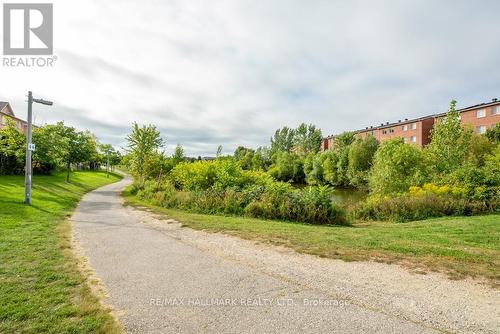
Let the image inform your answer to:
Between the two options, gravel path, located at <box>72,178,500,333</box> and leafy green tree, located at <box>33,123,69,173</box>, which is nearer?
gravel path, located at <box>72,178,500,333</box>

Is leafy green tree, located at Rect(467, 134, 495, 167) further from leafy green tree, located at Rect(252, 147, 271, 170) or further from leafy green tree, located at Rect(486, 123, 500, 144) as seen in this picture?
leafy green tree, located at Rect(252, 147, 271, 170)

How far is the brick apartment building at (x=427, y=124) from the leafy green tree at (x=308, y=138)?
11.2 metres

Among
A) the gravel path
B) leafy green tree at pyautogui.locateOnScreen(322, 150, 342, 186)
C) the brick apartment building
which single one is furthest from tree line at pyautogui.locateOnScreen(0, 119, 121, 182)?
leafy green tree at pyautogui.locateOnScreen(322, 150, 342, 186)

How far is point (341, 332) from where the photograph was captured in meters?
3.16

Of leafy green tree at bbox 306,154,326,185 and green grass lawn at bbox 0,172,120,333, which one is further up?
leafy green tree at bbox 306,154,326,185

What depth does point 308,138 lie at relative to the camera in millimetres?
78375

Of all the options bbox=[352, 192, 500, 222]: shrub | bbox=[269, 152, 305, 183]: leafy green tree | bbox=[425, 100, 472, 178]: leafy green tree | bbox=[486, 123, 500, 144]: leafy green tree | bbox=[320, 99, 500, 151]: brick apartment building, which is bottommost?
bbox=[352, 192, 500, 222]: shrub

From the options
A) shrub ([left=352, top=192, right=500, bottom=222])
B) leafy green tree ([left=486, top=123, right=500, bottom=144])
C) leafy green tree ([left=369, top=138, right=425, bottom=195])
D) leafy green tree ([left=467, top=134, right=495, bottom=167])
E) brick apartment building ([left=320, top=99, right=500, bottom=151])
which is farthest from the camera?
brick apartment building ([left=320, top=99, right=500, bottom=151])

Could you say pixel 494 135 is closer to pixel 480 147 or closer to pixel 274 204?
Result: pixel 480 147

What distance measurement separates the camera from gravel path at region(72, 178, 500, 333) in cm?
333

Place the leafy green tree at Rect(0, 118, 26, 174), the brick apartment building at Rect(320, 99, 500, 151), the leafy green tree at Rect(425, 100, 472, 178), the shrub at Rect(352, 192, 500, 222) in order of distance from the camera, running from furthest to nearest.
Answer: the brick apartment building at Rect(320, 99, 500, 151)
the leafy green tree at Rect(0, 118, 26, 174)
the leafy green tree at Rect(425, 100, 472, 178)
the shrub at Rect(352, 192, 500, 222)

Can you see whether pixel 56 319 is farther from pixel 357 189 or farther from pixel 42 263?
pixel 357 189

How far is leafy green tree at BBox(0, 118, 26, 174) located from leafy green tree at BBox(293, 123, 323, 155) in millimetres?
62934

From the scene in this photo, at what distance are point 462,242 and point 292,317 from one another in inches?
249
